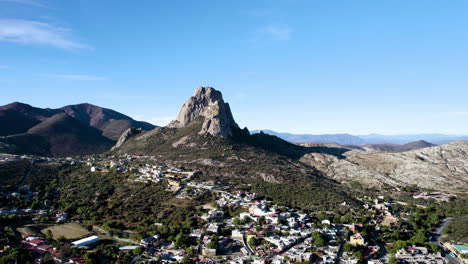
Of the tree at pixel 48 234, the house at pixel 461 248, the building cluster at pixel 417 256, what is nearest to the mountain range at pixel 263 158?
the house at pixel 461 248

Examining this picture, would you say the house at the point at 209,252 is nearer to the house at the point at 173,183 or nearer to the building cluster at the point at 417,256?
the building cluster at the point at 417,256

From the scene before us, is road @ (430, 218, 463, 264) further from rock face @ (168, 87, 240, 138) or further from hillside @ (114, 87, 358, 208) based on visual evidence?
rock face @ (168, 87, 240, 138)

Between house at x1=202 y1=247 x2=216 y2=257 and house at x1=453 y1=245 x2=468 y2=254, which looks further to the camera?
house at x1=453 y1=245 x2=468 y2=254

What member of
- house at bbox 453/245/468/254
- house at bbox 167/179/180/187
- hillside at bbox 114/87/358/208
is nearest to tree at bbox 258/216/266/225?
hillside at bbox 114/87/358/208

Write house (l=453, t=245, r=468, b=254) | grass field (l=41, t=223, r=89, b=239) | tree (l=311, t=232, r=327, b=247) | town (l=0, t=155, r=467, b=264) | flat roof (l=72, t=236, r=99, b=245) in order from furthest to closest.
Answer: grass field (l=41, t=223, r=89, b=239) < flat roof (l=72, t=236, r=99, b=245) < tree (l=311, t=232, r=327, b=247) < house (l=453, t=245, r=468, b=254) < town (l=0, t=155, r=467, b=264)

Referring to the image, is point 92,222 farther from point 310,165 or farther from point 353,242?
point 310,165

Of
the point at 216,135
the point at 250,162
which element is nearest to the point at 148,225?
the point at 250,162
